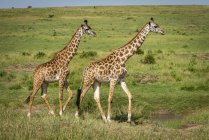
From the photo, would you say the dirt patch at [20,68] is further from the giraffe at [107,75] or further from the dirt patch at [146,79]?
the giraffe at [107,75]

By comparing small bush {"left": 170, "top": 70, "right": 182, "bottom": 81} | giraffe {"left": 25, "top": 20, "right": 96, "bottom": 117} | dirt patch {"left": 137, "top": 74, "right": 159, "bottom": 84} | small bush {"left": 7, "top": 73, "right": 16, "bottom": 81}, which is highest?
giraffe {"left": 25, "top": 20, "right": 96, "bottom": 117}

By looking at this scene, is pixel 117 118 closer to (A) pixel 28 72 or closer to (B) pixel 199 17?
(A) pixel 28 72

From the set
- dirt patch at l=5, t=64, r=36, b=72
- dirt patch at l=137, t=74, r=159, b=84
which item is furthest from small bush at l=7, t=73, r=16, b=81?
dirt patch at l=137, t=74, r=159, b=84

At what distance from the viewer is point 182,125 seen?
1280cm

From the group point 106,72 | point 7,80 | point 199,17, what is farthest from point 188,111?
point 199,17

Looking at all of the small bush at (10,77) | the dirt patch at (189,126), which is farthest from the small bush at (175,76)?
the dirt patch at (189,126)

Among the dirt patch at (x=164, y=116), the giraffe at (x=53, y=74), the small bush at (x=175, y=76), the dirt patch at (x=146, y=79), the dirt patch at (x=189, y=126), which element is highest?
the giraffe at (x=53, y=74)

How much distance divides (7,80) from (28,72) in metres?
2.37

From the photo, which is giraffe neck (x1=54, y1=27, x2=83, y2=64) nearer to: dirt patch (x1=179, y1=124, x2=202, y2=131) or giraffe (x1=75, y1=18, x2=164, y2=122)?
giraffe (x1=75, y1=18, x2=164, y2=122)

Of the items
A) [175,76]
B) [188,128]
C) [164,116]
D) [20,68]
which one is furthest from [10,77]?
[188,128]

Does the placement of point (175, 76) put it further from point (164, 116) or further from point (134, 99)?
point (164, 116)

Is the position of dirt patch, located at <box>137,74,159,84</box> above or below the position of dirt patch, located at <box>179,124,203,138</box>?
below

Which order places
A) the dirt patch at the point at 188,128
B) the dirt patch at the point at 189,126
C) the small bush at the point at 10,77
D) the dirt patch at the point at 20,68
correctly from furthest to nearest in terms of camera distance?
the dirt patch at the point at 20,68
the small bush at the point at 10,77
the dirt patch at the point at 189,126
the dirt patch at the point at 188,128

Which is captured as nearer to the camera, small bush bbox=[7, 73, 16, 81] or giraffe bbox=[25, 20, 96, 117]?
giraffe bbox=[25, 20, 96, 117]
